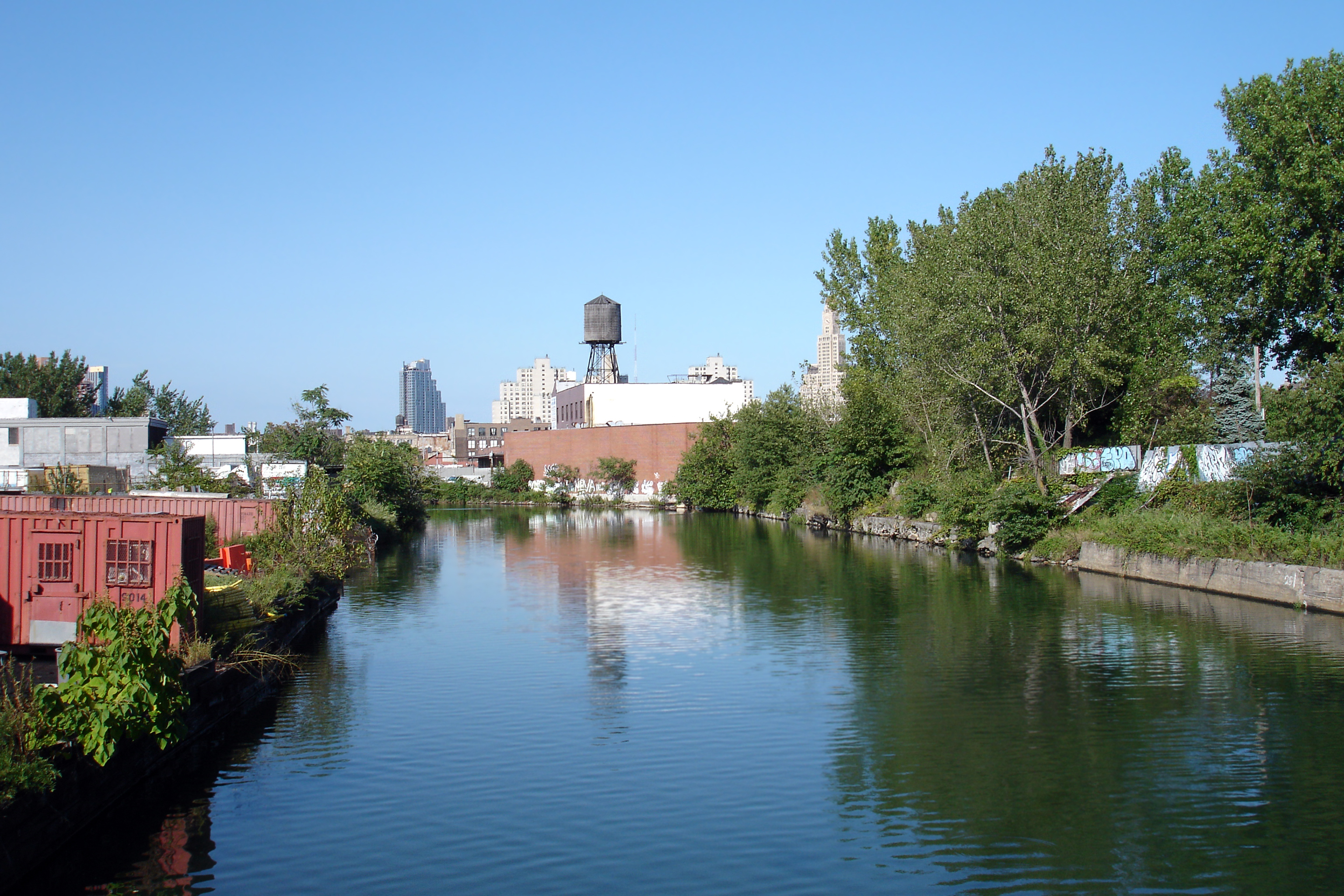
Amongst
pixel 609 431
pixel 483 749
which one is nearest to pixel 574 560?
pixel 483 749

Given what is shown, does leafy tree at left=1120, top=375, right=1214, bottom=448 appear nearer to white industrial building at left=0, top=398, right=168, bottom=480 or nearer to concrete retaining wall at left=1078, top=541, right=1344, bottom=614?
concrete retaining wall at left=1078, top=541, right=1344, bottom=614

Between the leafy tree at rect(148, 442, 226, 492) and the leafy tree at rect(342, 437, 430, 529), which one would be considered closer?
the leafy tree at rect(148, 442, 226, 492)

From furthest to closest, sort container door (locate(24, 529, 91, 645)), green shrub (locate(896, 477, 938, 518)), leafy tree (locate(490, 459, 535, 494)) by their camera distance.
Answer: leafy tree (locate(490, 459, 535, 494))
green shrub (locate(896, 477, 938, 518))
container door (locate(24, 529, 91, 645))

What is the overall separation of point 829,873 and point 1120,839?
3108mm

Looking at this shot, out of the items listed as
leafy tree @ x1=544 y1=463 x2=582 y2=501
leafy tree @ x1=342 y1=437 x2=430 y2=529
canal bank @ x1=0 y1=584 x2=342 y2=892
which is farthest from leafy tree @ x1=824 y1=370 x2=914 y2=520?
leafy tree @ x1=544 y1=463 x2=582 y2=501

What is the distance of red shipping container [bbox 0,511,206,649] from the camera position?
49.9 feet

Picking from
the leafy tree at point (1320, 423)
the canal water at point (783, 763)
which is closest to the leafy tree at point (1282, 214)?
the leafy tree at point (1320, 423)

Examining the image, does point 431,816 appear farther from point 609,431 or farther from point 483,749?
point 609,431

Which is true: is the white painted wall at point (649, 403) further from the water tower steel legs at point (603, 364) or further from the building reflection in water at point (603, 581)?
the building reflection in water at point (603, 581)

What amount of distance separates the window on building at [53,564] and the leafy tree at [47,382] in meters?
61.8

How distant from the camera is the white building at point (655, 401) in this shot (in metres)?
101

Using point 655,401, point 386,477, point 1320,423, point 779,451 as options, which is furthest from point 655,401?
point 1320,423

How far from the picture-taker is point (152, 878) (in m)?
9.85

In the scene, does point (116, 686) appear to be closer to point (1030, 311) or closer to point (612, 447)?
point (1030, 311)
